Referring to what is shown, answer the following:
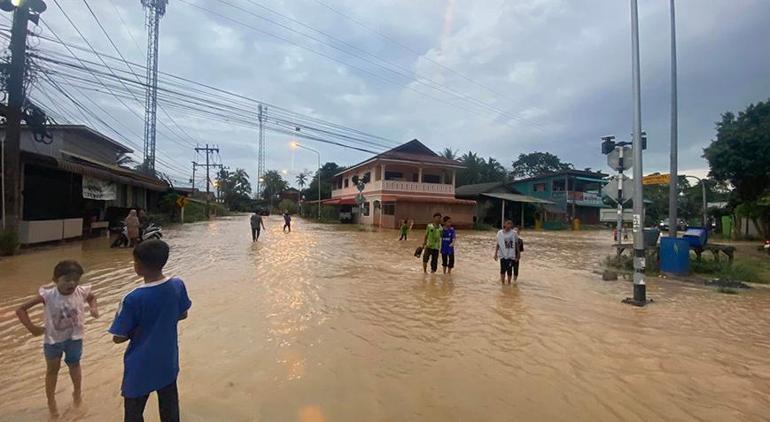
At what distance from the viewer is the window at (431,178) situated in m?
39.3

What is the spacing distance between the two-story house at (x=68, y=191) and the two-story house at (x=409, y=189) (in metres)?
16.6

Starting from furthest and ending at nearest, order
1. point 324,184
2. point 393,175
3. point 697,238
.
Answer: point 324,184 → point 393,175 → point 697,238

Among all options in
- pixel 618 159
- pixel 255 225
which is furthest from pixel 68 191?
pixel 618 159

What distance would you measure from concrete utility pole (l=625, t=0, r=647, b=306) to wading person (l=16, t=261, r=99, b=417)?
28.1 feet

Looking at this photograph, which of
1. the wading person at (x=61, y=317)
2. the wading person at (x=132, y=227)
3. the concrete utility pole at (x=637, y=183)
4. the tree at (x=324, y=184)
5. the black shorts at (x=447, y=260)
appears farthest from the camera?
the tree at (x=324, y=184)

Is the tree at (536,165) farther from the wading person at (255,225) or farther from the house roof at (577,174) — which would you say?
the wading person at (255,225)

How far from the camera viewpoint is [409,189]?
36.1 meters

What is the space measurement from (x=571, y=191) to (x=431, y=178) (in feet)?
56.0

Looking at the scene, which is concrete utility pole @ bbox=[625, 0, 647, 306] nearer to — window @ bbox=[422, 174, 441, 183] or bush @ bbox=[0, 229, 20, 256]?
bush @ bbox=[0, 229, 20, 256]

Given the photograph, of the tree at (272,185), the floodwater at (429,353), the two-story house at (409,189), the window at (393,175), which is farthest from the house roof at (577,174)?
the tree at (272,185)

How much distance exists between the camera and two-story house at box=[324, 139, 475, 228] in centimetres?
3422

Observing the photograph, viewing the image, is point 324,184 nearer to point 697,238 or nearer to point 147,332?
point 697,238

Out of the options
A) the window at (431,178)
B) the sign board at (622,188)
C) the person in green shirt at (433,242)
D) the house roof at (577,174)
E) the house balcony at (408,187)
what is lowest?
the person in green shirt at (433,242)

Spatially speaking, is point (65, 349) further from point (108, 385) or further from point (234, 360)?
point (234, 360)
